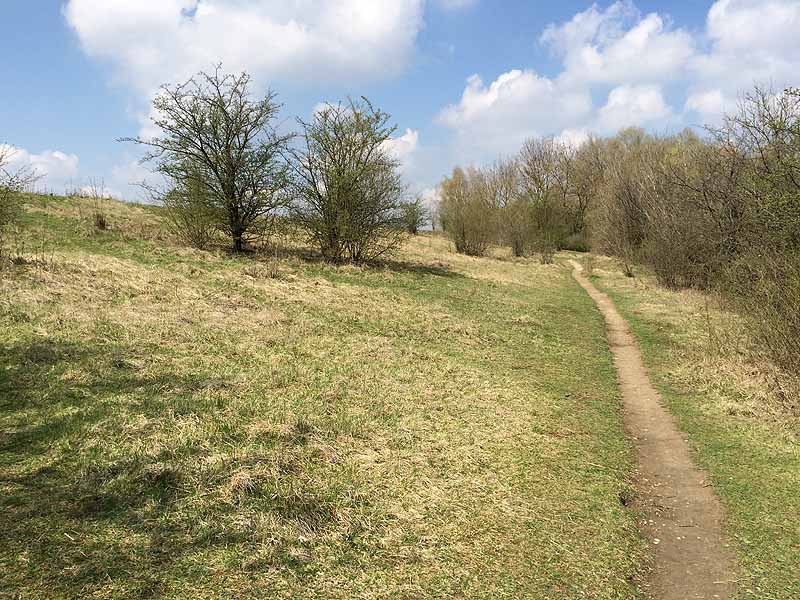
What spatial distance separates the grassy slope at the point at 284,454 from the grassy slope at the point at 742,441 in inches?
37.5

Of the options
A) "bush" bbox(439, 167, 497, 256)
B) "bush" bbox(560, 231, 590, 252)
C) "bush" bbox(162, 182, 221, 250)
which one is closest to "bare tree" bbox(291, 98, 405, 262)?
"bush" bbox(162, 182, 221, 250)

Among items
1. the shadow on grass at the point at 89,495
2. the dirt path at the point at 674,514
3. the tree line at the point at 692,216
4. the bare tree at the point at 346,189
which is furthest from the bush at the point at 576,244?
the shadow on grass at the point at 89,495

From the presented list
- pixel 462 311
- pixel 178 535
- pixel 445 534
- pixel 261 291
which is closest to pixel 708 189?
pixel 462 311

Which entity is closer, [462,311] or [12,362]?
[12,362]

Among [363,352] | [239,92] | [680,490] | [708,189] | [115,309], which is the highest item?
[239,92]

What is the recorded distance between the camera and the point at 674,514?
16.6ft

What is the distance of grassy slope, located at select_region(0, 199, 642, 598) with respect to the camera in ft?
12.5

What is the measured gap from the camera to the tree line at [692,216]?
919 cm

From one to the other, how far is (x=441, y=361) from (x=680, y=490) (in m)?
4.75

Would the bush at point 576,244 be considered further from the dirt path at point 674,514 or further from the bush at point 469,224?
the dirt path at point 674,514

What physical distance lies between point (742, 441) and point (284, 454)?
5.82 m

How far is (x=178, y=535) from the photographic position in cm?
400

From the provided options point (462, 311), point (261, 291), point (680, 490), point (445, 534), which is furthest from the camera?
point (462, 311)

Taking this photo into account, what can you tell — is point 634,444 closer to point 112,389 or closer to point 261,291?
point 112,389
